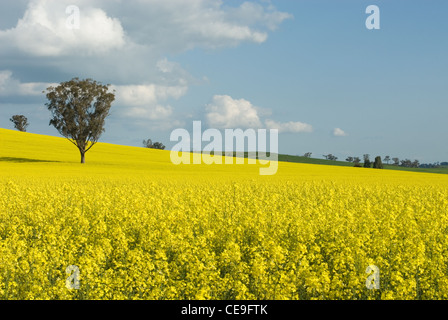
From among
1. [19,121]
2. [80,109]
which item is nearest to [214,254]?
[80,109]

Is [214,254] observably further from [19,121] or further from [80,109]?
[19,121]

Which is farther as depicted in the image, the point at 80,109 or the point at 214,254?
the point at 80,109

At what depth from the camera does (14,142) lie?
76938mm

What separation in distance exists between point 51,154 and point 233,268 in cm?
6695

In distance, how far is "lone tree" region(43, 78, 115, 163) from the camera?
61625 millimetres

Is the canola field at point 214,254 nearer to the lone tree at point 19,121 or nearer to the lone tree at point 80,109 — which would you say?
the lone tree at point 80,109

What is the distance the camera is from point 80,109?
6194cm

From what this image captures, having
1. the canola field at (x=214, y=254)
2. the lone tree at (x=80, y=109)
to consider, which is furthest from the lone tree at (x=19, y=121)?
the canola field at (x=214, y=254)

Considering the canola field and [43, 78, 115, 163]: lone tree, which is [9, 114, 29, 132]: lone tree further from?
the canola field

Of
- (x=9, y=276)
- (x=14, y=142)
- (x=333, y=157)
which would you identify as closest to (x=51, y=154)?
(x=14, y=142)

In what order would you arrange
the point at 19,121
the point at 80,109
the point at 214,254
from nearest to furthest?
the point at 214,254, the point at 80,109, the point at 19,121

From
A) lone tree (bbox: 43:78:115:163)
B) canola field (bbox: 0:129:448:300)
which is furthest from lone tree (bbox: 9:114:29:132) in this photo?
canola field (bbox: 0:129:448:300)
